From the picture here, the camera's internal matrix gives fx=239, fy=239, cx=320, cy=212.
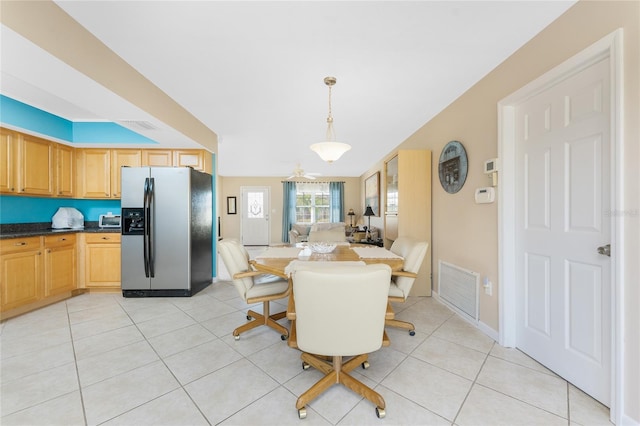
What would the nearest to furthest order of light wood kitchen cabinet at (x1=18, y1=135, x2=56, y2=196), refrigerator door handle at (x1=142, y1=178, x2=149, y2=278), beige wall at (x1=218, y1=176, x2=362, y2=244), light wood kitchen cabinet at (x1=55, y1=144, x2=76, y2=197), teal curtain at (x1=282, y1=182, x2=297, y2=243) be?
light wood kitchen cabinet at (x1=18, y1=135, x2=56, y2=196) < refrigerator door handle at (x1=142, y1=178, x2=149, y2=278) < light wood kitchen cabinet at (x1=55, y1=144, x2=76, y2=197) < teal curtain at (x1=282, y1=182, x2=297, y2=243) < beige wall at (x1=218, y1=176, x2=362, y2=244)

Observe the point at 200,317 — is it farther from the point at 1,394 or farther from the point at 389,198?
the point at 389,198

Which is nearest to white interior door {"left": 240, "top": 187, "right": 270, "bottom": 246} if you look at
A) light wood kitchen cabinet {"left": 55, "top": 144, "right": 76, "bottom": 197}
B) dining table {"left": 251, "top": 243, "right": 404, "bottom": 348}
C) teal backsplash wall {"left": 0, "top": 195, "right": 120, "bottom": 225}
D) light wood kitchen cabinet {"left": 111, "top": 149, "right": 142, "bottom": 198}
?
teal backsplash wall {"left": 0, "top": 195, "right": 120, "bottom": 225}

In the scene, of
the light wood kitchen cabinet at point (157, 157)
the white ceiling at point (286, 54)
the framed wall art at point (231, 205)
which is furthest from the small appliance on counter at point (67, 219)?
the framed wall art at point (231, 205)

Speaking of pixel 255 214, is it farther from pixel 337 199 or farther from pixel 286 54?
pixel 286 54

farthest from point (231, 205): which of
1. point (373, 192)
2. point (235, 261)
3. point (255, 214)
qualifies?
point (235, 261)

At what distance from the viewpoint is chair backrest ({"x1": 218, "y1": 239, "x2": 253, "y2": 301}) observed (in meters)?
2.07

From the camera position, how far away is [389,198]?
4.09 metres

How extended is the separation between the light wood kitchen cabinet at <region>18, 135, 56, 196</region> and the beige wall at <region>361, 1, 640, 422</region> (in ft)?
16.5

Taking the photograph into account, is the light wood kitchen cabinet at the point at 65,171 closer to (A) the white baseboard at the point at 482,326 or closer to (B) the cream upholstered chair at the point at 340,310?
(B) the cream upholstered chair at the point at 340,310

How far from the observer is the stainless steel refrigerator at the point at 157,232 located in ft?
10.3

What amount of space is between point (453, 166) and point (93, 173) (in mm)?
4914

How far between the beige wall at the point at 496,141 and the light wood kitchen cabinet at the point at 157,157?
3836 mm

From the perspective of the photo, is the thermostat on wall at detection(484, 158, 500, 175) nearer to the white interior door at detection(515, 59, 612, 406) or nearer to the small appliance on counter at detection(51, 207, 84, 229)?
the white interior door at detection(515, 59, 612, 406)

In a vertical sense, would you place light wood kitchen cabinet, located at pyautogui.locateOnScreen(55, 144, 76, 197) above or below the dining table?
above
